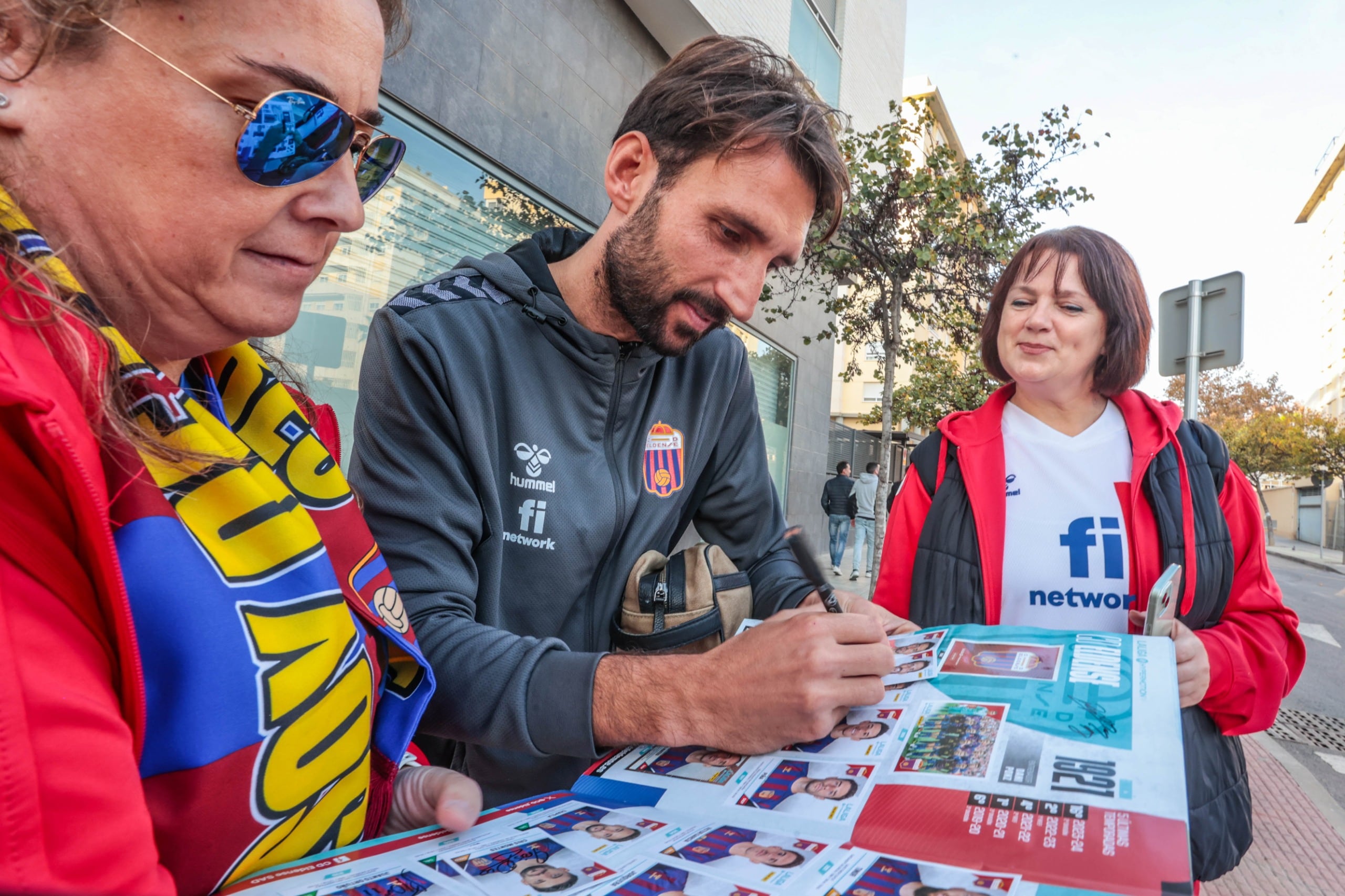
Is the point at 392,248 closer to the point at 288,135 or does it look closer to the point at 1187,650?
the point at 288,135

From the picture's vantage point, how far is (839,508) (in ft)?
42.0

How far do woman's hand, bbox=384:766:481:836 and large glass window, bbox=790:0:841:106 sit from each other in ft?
35.0

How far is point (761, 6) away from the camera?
9.14m

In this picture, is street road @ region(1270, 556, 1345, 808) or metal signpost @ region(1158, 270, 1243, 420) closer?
metal signpost @ region(1158, 270, 1243, 420)

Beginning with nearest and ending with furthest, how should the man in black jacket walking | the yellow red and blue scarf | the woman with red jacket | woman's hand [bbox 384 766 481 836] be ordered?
1. the yellow red and blue scarf
2. woman's hand [bbox 384 766 481 836]
3. the woman with red jacket
4. the man in black jacket walking

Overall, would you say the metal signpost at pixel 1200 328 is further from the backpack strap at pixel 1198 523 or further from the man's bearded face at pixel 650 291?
the man's bearded face at pixel 650 291

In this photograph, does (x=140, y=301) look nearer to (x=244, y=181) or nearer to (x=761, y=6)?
(x=244, y=181)

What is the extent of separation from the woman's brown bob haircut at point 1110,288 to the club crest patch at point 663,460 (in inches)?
50.5

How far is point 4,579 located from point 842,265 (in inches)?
336

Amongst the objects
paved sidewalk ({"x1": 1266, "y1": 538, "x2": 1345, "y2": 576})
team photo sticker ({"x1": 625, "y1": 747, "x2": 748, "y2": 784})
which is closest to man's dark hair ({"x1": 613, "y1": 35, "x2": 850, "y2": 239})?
team photo sticker ({"x1": 625, "y1": 747, "x2": 748, "y2": 784})

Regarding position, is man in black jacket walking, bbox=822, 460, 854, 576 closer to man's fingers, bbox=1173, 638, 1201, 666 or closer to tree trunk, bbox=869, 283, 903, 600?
tree trunk, bbox=869, 283, 903, 600

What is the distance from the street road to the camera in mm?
4805

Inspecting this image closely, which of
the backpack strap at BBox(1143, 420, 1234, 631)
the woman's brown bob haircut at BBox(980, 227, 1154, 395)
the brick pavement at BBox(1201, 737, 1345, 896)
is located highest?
the woman's brown bob haircut at BBox(980, 227, 1154, 395)

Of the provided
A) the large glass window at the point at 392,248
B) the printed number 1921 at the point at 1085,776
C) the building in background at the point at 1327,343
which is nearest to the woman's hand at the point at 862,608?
the printed number 1921 at the point at 1085,776
